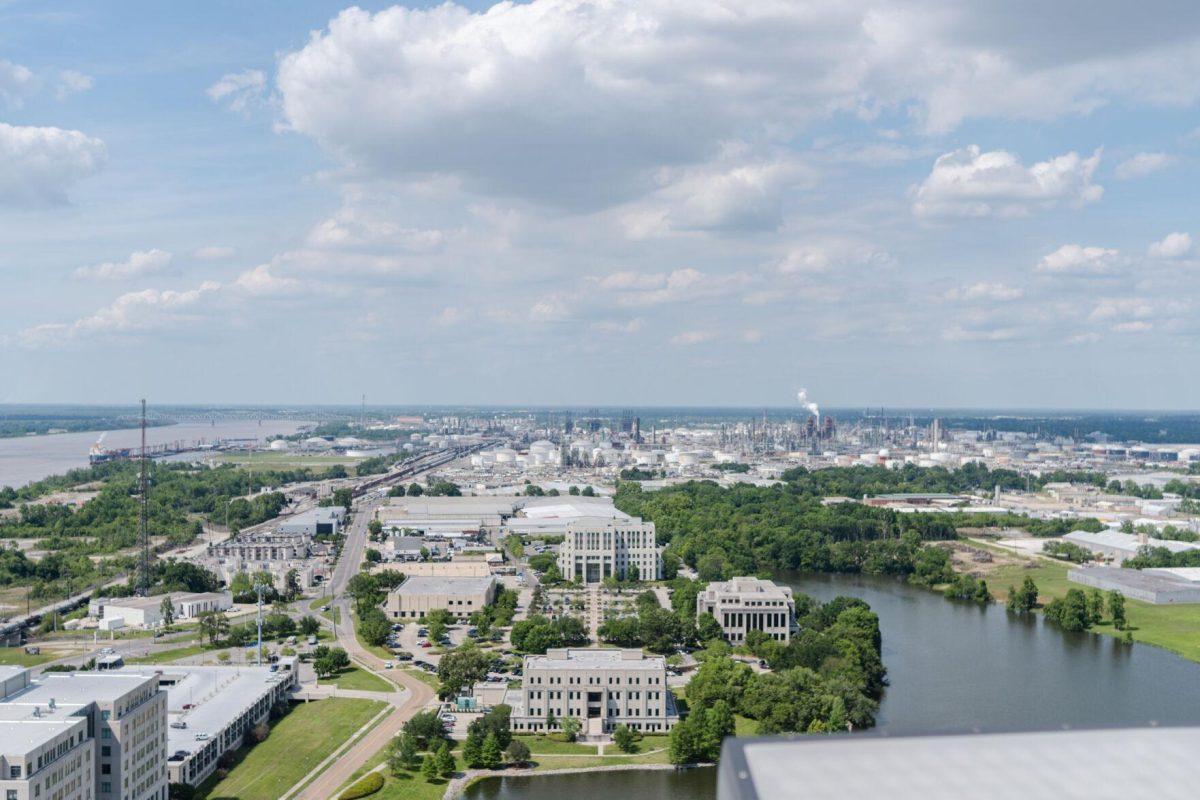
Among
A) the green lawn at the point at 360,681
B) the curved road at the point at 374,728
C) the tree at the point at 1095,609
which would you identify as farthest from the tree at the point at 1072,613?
the green lawn at the point at 360,681

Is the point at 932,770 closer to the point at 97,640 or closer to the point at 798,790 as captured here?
the point at 798,790

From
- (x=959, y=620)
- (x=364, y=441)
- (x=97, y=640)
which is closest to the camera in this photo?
(x=97, y=640)

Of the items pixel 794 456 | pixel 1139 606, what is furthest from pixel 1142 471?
pixel 1139 606

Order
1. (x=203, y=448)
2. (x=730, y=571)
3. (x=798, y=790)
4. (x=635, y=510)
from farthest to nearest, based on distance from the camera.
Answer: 1. (x=203, y=448)
2. (x=635, y=510)
3. (x=730, y=571)
4. (x=798, y=790)

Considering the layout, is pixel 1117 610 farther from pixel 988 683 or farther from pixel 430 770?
pixel 430 770

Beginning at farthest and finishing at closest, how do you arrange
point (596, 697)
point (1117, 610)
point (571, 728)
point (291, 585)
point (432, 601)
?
1. point (291, 585)
2. point (432, 601)
3. point (1117, 610)
4. point (596, 697)
5. point (571, 728)

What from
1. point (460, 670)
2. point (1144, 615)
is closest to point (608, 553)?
point (460, 670)

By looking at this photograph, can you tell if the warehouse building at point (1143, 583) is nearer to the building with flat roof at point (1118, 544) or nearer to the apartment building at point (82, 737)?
the building with flat roof at point (1118, 544)
